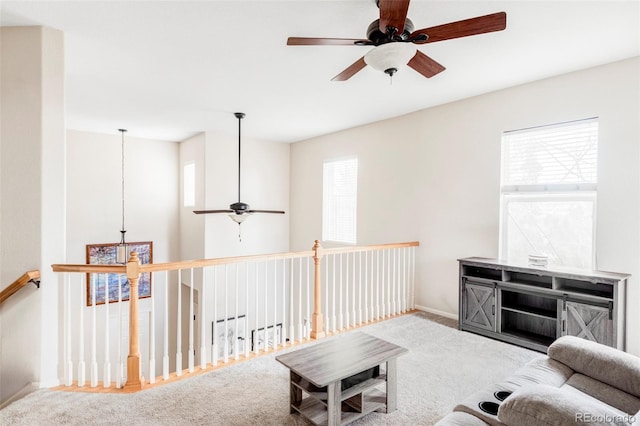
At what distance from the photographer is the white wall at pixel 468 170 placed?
3.23 meters

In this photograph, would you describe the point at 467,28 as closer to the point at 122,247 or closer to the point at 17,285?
the point at 17,285

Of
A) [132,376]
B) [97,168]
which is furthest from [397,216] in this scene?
[97,168]

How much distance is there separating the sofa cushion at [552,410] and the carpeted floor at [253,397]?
3.36 feet

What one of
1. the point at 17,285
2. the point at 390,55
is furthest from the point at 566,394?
the point at 17,285

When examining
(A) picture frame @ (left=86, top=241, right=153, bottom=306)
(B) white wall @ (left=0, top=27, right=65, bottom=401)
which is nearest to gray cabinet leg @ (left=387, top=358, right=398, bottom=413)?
(B) white wall @ (left=0, top=27, right=65, bottom=401)

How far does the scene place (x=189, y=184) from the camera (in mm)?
7180

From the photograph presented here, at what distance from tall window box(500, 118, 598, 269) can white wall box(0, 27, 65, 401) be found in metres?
4.57

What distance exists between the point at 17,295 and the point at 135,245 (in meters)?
4.34

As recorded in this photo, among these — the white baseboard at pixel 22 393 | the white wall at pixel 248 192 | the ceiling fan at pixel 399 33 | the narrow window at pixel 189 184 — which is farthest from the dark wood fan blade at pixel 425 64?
the narrow window at pixel 189 184

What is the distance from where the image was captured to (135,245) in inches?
271

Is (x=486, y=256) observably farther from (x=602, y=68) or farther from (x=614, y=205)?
(x=602, y=68)

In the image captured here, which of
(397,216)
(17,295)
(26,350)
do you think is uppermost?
(397,216)

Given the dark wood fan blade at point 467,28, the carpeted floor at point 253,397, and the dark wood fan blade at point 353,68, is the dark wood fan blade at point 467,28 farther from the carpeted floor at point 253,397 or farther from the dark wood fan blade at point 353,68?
the carpeted floor at point 253,397

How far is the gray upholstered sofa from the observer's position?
1.40 meters
